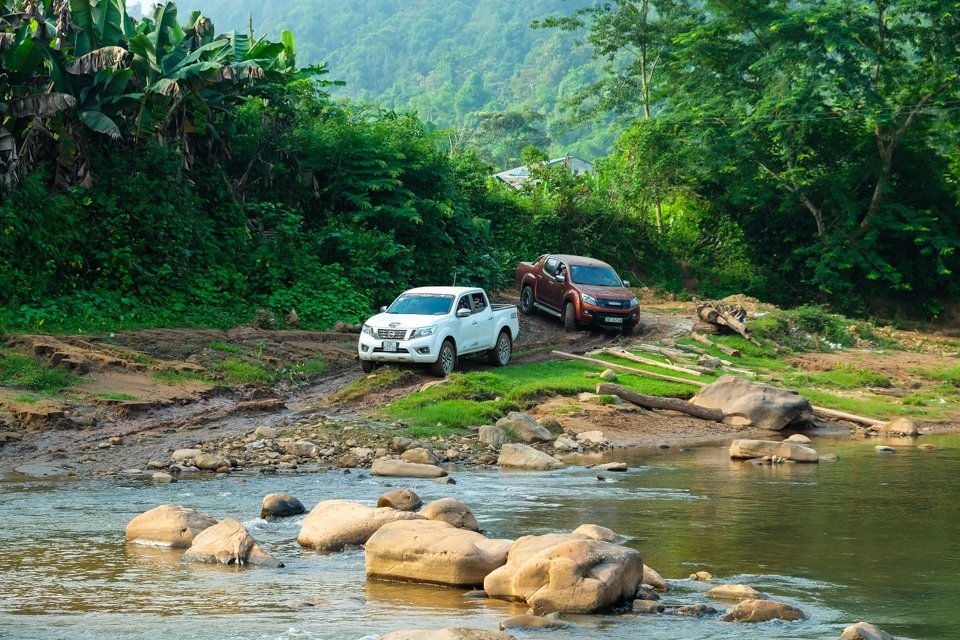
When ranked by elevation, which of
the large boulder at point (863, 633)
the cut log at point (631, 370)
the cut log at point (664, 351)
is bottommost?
the large boulder at point (863, 633)

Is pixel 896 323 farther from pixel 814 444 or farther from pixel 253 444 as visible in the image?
pixel 253 444

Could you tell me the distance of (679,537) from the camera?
12.0 metres

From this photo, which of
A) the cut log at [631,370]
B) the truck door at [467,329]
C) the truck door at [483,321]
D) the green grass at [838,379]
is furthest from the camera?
the green grass at [838,379]

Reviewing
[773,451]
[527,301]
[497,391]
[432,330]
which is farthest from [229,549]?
[527,301]

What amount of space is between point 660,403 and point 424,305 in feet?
15.2

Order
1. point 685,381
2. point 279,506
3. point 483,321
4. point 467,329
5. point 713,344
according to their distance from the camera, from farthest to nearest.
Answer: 1. point 713,344
2. point 685,381
3. point 483,321
4. point 467,329
5. point 279,506

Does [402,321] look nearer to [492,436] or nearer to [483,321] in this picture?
[483,321]

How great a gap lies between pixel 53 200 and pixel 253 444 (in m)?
9.37

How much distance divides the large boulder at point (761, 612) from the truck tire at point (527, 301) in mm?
21071

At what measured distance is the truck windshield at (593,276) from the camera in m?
28.3

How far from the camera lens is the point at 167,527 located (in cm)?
A: 1127

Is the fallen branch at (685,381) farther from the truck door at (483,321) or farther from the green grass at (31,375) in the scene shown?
the green grass at (31,375)

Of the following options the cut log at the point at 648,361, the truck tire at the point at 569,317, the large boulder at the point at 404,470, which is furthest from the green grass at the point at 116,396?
the truck tire at the point at 569,317

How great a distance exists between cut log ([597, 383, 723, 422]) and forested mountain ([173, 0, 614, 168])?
61630 mm
